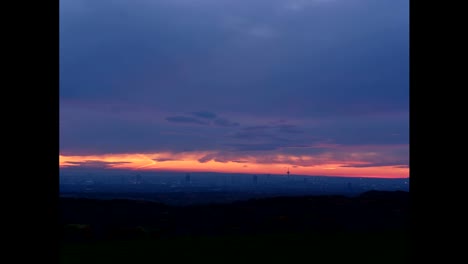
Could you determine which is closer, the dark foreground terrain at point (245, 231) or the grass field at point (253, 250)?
the grass field at point (253, 250)

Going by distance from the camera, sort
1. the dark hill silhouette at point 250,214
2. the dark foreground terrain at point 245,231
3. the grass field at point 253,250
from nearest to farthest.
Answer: the grass field at point 253,250 < the dark foreground terrain at point 245,231 < the dark hill silhouette at point 250,214

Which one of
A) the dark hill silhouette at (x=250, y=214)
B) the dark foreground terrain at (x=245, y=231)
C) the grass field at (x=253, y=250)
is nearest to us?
the grass field at (x=253, y=250)

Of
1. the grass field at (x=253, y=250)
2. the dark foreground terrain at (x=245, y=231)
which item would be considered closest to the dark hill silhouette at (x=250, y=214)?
the dark foreground terrain at (x=245, y=231)

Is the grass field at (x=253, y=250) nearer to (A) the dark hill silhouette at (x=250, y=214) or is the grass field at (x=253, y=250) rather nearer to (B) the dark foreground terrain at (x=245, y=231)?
(B) the dark foreground terrain at (x=245, y=231)

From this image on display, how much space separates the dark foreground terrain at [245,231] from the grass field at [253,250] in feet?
0.06

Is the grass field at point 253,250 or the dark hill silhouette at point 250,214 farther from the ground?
the grass field at point 253,250

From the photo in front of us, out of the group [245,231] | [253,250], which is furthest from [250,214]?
[253,250]

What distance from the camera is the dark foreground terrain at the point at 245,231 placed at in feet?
24.9
